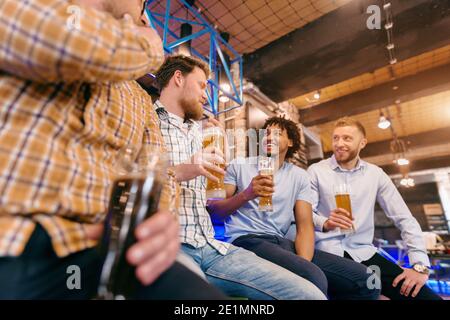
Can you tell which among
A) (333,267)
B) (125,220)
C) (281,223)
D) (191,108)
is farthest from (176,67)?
(333,267)

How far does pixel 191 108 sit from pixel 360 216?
164cm

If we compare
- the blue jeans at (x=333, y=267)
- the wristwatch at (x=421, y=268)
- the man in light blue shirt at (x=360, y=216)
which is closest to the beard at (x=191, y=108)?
the blue jeans at (x=333, y=267)

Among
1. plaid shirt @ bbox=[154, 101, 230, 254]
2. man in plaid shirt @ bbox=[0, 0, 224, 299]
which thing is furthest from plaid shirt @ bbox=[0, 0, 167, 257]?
plaid shirt @ bbox=[154, 101, 230, 254]

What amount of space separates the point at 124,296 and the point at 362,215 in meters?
2.14

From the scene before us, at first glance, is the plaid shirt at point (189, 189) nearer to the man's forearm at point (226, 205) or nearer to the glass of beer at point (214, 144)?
the glass of beer at point (214, 144)

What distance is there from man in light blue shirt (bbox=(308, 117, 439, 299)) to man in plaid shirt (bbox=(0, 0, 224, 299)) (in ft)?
5.16

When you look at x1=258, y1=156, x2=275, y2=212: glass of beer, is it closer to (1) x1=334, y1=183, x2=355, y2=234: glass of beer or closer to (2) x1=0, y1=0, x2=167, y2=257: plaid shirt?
(1) x1=334, y1=183, x2=355, y2=234: glass of beer

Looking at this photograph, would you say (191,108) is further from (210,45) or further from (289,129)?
(210,45)

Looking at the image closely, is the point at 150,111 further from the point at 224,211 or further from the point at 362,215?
the point at 362,215

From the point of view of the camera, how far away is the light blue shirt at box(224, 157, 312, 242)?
1.92 meters

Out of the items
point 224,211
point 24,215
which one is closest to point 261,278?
point 224,211

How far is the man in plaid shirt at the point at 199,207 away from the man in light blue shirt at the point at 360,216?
0.81 m

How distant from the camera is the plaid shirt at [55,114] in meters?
0.60

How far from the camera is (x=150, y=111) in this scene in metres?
1.26
